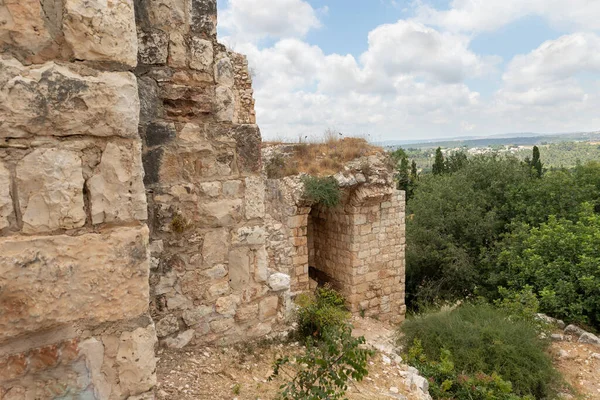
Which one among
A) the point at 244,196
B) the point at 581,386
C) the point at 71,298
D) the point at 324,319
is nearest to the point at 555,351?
the point at 581,386

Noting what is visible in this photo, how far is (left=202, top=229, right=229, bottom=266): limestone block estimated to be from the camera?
292 cm

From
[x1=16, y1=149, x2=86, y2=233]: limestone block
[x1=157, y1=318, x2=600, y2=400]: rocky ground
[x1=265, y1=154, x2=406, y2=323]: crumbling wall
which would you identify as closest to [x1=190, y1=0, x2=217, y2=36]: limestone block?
[x1=16, y1=149, x2=86, y2=233]: limestone block

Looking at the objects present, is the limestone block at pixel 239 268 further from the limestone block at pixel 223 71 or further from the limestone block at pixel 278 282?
the limestone block at pixel 223 71

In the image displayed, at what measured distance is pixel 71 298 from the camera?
136 centimetres

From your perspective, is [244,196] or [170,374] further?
[244,196]

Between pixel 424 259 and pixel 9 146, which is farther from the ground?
pixel 9 146

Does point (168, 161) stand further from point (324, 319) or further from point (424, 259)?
point (424, 259)

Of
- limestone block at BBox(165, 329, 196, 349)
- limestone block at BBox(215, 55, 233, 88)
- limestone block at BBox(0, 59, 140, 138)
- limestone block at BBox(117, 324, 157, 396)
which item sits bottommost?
limestone block at BBox(165, 329, 196, 349)

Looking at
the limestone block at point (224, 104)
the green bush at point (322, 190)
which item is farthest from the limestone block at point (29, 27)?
the green bush at point (322, 190)

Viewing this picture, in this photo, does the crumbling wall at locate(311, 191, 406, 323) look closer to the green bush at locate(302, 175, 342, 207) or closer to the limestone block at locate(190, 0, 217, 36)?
the green bush at locate(302, 175, 342, 207)

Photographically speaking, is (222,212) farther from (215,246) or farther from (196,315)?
(196,315)

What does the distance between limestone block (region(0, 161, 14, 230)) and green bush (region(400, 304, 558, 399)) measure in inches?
196

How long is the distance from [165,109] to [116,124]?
1408 millimetres

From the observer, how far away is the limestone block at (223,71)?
9.54 ft
